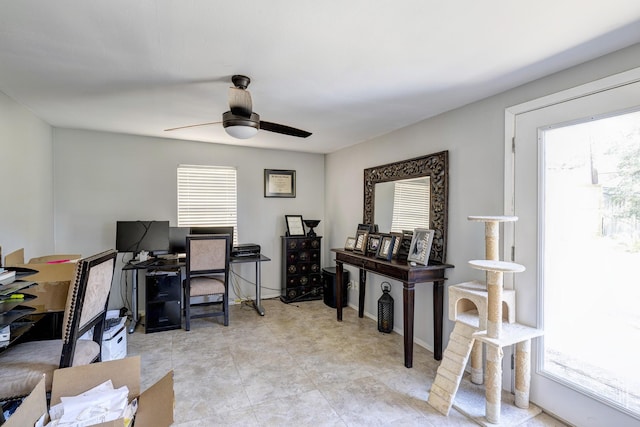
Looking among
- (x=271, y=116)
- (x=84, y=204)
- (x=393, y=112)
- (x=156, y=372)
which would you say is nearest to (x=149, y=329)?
(x=156, y=372)

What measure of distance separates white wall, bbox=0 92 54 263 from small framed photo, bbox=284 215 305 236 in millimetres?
2864

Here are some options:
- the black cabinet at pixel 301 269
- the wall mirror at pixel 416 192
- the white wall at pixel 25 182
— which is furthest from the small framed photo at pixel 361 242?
the white wall at pixel 25 182

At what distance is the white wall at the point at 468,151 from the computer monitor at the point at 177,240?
2529 millimetres

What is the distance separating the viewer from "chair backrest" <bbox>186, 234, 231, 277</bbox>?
3.51m

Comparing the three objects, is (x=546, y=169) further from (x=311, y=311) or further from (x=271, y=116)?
(x=311, y=311)

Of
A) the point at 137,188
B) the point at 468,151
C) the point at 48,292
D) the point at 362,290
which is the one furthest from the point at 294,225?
the point at 48,292

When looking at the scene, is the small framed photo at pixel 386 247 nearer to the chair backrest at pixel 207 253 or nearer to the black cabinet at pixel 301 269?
the black cabinet at pixel 301 269

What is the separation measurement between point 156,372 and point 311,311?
6.65ft

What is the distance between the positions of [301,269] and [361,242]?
1335 millimetres

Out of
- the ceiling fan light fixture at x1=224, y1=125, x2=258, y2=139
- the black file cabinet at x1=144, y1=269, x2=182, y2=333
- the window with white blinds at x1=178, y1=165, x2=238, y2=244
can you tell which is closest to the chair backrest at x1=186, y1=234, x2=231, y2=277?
the black file cabinet at x1=144, y1=269, x2=182, y2=333

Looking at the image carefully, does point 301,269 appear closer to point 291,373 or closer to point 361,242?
point 361,242

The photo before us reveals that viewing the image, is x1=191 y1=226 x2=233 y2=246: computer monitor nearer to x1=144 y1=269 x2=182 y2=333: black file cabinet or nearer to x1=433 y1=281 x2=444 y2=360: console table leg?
x1=144 y1=269 x2=182 y2=333: black file cabinet

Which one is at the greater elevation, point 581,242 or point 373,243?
point 581,242

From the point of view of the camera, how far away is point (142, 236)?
3.74 meters
